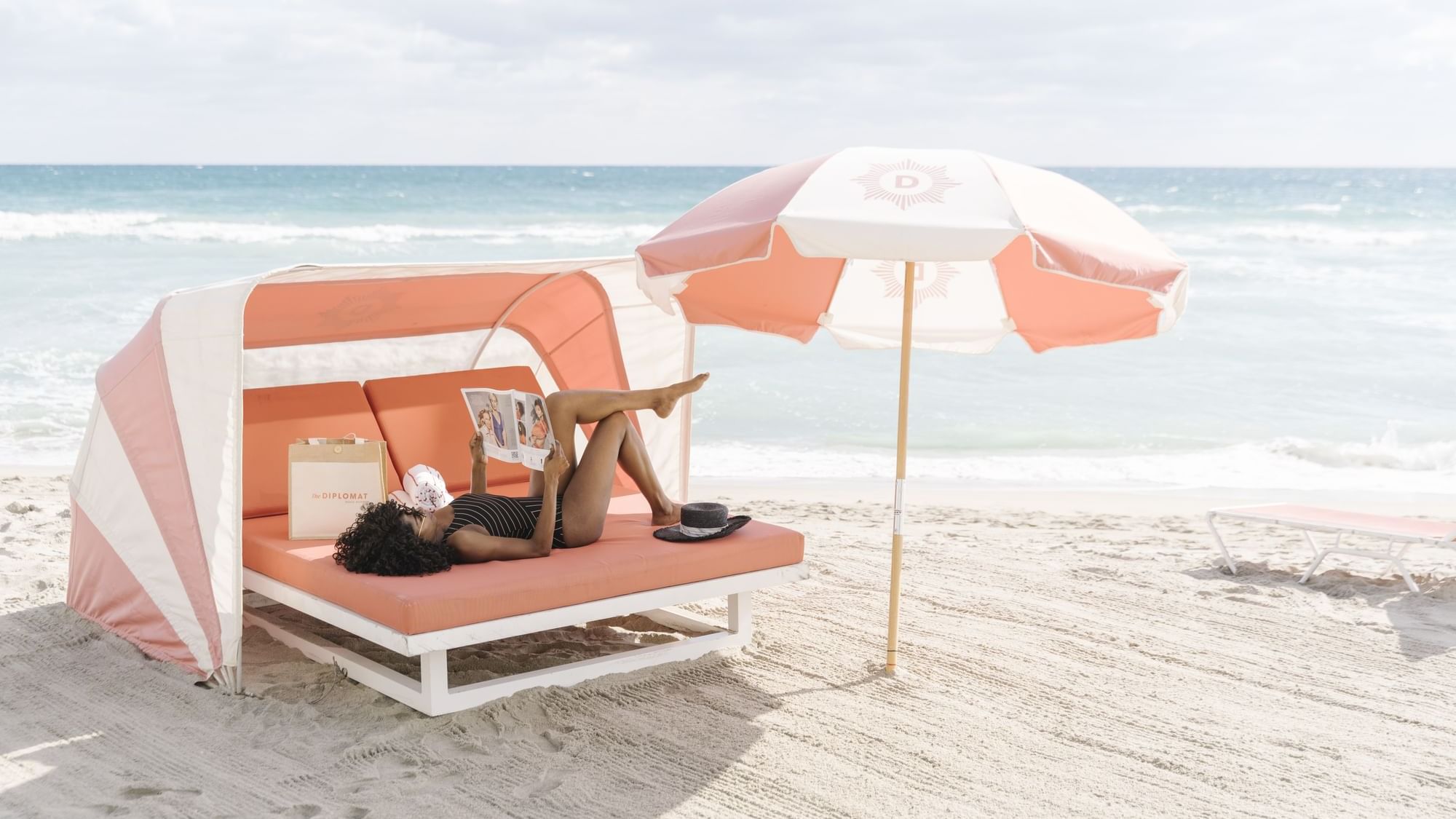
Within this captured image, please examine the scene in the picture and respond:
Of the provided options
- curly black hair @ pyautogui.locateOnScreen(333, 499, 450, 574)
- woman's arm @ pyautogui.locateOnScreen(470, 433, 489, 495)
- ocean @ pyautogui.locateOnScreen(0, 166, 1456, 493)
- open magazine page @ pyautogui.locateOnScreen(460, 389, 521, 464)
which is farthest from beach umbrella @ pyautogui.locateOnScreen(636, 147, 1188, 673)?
ocean @ pyautogui.locateOnScreen(0, 166, 1456, 493)

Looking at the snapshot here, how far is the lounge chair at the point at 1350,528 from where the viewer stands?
20.1 ft

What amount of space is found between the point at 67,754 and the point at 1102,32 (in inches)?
1512

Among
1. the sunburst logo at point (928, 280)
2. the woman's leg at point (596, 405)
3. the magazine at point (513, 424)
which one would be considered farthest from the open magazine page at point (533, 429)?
the sunburst logo at point (928, 280)

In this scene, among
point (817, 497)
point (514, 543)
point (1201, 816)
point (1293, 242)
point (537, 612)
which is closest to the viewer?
point (1201, 816)

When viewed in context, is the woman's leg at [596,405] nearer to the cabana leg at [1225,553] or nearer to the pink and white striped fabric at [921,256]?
the pink and white striped fabric at [921,256]

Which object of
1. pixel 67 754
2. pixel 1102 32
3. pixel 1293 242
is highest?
pixel 1102 32

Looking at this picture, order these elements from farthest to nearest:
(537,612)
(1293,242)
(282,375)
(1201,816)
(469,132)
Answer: (469,132), (1293,242), (282,375), (537,612), (1201,816)

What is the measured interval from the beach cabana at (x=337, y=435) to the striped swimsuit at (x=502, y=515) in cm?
21

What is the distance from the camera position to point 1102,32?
37.6m

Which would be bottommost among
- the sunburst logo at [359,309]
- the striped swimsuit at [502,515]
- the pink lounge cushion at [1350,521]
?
the pink lounge cushion at [1350,521]

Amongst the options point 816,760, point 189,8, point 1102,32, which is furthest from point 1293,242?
point 189,8

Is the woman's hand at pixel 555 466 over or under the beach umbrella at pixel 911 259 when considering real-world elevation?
under

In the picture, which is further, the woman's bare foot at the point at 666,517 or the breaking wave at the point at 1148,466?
the breaking wave at the point at 1148,466

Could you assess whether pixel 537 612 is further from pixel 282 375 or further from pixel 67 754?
pixel 282 375
